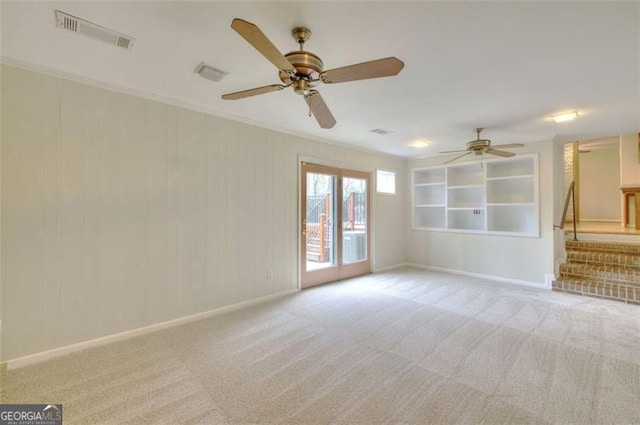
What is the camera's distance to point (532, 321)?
3438 mm

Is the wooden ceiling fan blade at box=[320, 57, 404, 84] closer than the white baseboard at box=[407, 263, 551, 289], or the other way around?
the wooden ceiling fan blade at box=[320, 57, 404, 84]

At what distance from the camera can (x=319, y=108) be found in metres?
2.34

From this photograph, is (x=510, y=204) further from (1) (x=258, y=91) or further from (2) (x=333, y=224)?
(1) (x=258, y=91)

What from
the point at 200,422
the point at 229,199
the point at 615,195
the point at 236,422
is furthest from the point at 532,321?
the point at 615,195

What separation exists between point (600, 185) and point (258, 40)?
11.3 m

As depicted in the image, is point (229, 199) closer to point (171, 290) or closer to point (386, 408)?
point (171, 290)

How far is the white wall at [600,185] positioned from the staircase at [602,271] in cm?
449

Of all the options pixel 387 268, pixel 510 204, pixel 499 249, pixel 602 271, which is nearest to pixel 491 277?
pixel 499 249

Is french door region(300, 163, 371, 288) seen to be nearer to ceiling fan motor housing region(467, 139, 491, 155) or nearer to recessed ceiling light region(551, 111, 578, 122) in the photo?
ceiling fan motor housing region(467, 139, 491, 155)

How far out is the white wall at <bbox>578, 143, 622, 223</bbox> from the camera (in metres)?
8.36

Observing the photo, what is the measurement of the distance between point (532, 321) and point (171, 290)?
4.35 meters

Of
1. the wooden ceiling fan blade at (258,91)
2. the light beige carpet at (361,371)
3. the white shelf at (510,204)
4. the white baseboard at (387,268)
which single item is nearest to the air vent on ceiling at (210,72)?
the wooden ceiling fan blade at (258,91)

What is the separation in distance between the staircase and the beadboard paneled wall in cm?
485

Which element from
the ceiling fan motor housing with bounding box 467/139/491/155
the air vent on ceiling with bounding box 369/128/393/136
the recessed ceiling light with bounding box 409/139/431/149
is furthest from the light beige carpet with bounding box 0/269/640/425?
the recessed ceiling light with bounding box 409/139/431/149
